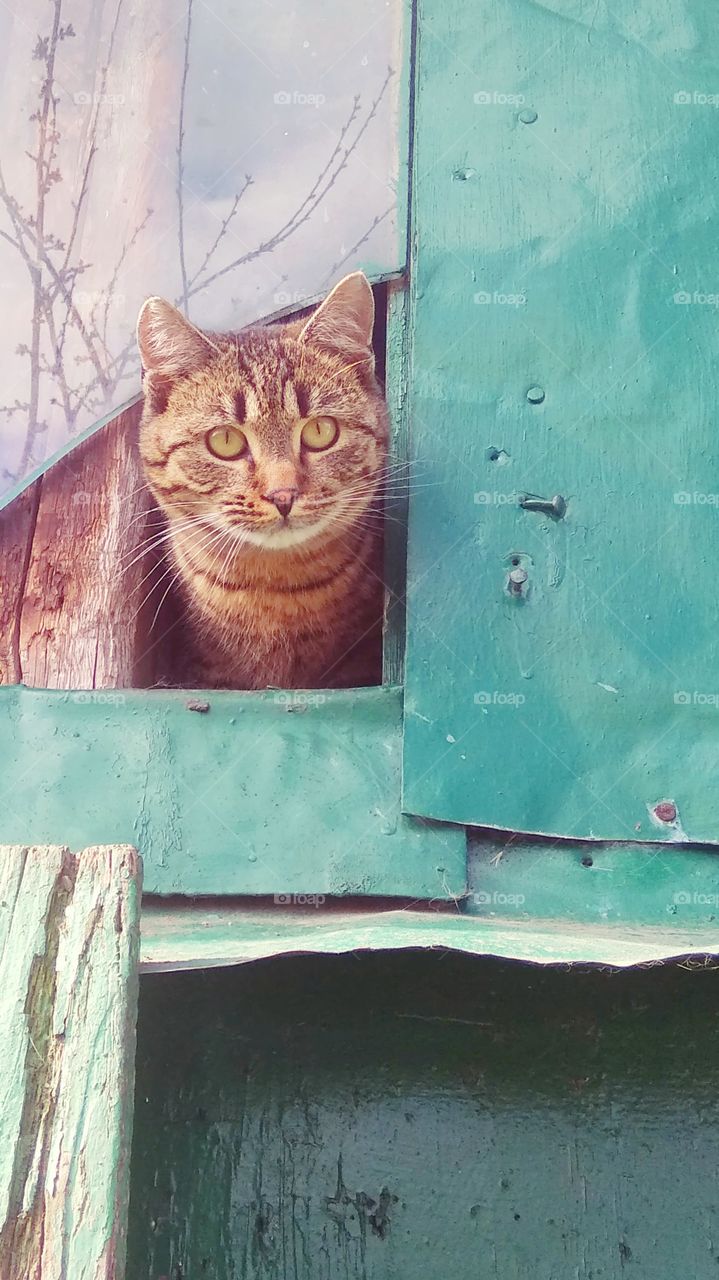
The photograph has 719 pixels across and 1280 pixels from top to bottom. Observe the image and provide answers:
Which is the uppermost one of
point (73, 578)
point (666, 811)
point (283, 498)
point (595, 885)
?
point (283, 498)

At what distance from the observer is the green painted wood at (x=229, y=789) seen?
208cm

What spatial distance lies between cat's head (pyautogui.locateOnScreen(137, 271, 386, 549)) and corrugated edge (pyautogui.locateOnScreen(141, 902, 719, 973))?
854 millimetres

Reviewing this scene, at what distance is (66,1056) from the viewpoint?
4.14 feet

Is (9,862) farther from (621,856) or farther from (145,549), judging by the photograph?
(145,549)

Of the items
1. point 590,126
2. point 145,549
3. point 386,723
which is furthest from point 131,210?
point 386,723

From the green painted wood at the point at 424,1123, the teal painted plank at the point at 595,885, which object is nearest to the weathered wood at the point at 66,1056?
the green painted wood at the point at 424,1123

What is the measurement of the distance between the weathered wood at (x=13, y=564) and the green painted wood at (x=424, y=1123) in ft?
2.90

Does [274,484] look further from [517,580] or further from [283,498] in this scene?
[517,580]

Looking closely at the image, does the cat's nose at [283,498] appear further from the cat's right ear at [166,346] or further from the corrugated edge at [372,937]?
the corrugated edge at [372,937]

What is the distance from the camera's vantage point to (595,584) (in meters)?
2.23

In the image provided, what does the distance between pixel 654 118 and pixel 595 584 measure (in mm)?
1079

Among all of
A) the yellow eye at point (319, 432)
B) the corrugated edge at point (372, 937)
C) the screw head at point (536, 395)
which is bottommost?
the corrugated edge at point (372, 937)

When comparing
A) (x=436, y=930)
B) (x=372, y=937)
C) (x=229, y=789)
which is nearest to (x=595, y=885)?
(x=436, y=930)

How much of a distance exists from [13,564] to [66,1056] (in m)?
1.53
